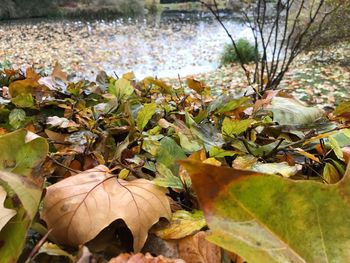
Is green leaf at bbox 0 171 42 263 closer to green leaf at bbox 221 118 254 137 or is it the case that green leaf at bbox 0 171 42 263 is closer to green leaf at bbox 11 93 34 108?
green leaf at bbox 221 118 254 137

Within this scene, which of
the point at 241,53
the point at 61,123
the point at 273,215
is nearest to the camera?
the point at 273,215

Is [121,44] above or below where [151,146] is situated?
below

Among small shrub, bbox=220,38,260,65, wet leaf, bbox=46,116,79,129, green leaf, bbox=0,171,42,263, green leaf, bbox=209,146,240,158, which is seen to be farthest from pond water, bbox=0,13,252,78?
green leaf, bbox=0,171,42,263

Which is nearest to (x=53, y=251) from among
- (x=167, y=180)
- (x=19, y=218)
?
(x=19, y=218)

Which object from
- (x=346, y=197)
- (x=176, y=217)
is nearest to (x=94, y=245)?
(x=176, y=217)

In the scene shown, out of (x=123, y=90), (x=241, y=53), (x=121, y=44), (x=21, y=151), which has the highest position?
(x=21, y=151)

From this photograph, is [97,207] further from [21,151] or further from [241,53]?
[241,53]

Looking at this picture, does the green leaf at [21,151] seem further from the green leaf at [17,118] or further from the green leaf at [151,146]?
the green leaf at [17,118]

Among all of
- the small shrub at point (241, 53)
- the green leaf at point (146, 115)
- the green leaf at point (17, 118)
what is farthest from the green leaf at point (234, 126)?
the small shrub at point (241, 53)
